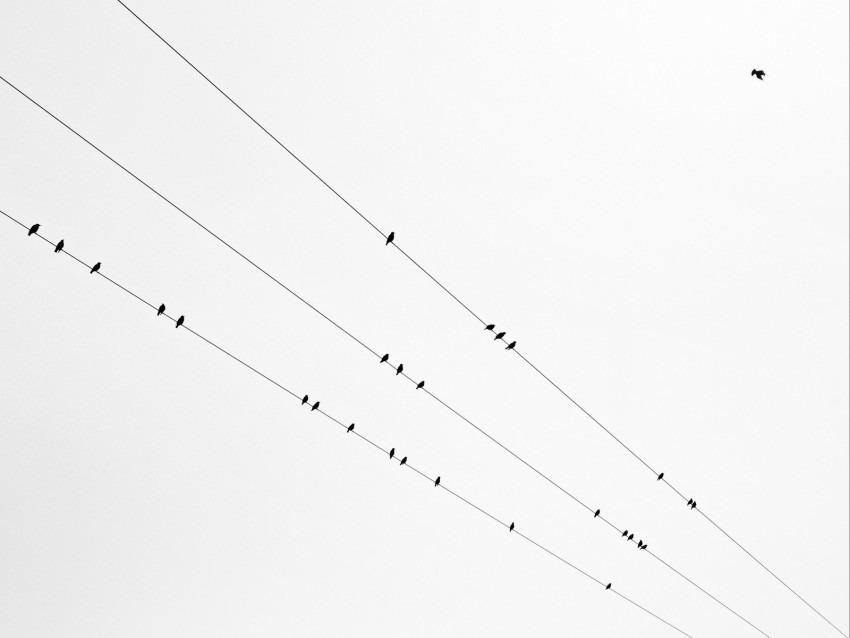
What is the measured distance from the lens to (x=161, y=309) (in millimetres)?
23328

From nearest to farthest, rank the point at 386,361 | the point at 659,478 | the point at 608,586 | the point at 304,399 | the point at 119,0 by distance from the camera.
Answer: the point at 119,0
the point at 386,361
the point at 304,399
the point at 659,478
the point at 608,586

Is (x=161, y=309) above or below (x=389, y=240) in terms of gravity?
below

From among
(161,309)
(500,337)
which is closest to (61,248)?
(161,309)

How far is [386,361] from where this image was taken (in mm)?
25188

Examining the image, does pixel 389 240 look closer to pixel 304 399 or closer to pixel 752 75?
pixel 304 399

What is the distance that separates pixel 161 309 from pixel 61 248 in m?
2.53

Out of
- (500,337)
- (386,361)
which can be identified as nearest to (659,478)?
(500,337)

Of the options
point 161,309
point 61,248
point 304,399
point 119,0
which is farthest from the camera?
point 304,399

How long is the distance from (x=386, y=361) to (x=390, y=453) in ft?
13.4

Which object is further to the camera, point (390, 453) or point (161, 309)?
point (390, 453)

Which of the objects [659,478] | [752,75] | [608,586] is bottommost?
[608,586]

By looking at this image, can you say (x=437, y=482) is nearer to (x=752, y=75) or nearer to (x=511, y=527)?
(x=511, y=527)

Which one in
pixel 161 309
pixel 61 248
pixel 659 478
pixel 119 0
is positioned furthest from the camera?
pixel 659 478

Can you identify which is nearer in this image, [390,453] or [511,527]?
[390,453]
